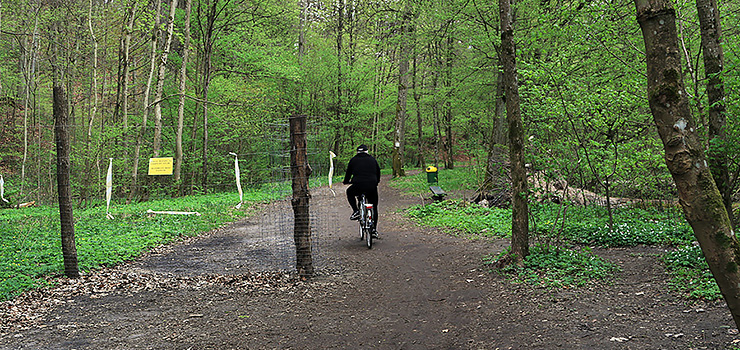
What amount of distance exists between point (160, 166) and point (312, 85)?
1672 centimetres

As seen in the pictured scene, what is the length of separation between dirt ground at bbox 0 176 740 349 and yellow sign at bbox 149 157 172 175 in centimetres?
457

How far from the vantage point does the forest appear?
6.28 m

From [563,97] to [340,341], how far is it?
208 inches

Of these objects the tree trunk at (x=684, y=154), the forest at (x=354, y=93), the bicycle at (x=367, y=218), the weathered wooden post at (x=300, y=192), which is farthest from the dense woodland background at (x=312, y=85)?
the tree trunk at (x=684, y=154)

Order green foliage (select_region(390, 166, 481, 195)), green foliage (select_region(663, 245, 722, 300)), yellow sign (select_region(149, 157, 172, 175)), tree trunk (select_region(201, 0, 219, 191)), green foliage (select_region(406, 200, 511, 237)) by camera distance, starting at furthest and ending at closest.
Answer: tree trunk (select_region(201, 0, 219, 191)), green foliage (select_region(390, 166, 481, 195)), yellow sign (select_region(149, 157, 172, 175)), green foliage (select_region(406, 200, 511, 237)), green foliage (select_region(663, 245, 722, 300))

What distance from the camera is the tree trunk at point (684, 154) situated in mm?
2088

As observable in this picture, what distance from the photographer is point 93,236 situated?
9078mm

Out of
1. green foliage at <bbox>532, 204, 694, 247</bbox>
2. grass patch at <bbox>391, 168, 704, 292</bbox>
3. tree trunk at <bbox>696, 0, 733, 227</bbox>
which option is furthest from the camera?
green foliage at <bbox>532, 204, 694, 247</bbox>

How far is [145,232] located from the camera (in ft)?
32.0

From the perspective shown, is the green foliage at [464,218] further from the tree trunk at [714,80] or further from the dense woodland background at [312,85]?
the tree trunk at [714,80]

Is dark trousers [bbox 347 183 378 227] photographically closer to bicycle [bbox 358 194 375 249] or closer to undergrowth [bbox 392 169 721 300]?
bicycle [bbox 358 194 375 249]

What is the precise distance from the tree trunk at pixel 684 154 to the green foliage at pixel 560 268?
11.1 ft

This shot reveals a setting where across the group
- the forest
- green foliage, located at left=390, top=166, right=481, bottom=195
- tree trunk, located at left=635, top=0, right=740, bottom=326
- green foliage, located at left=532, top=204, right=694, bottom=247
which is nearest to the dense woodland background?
the forest

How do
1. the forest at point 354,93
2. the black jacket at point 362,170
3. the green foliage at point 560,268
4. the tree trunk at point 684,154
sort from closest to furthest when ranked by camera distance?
the tree trunk at point 684,154, the green foliage at point 560,268, the forest at point 354,93, the black jacket at point 362,170
